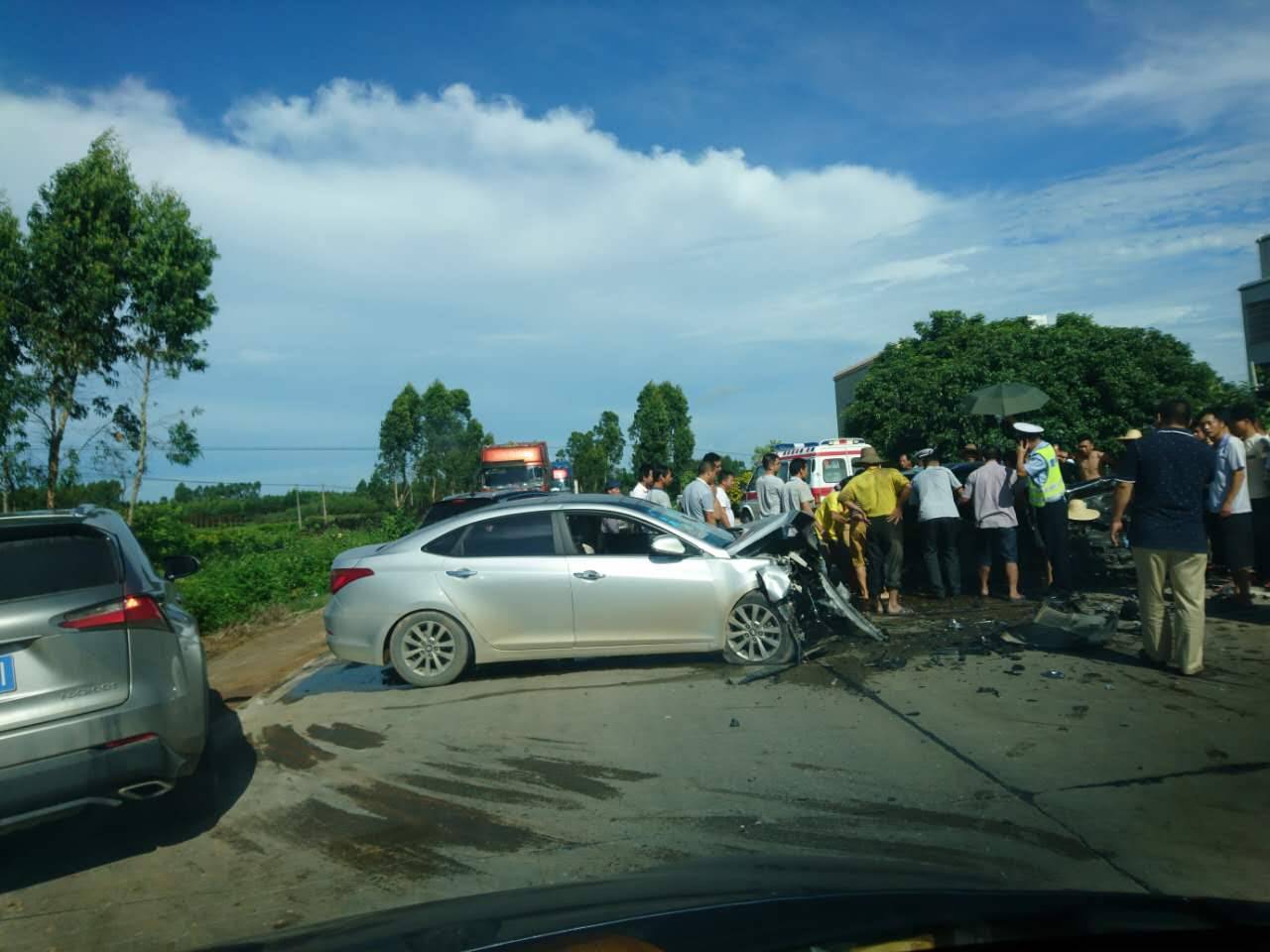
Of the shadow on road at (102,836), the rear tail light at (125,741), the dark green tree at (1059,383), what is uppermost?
the dark green tree at (1059,383)

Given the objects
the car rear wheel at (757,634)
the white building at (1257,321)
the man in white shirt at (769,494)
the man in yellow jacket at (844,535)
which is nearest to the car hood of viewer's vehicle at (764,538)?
the car rear wheel at (757,634)

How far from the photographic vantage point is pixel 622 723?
7238mm

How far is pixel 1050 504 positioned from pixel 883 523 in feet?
5.71

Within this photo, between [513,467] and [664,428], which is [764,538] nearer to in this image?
[513,467]

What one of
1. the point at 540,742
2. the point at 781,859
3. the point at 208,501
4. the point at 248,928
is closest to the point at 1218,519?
the point at 540,742

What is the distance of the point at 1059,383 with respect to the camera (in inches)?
1190

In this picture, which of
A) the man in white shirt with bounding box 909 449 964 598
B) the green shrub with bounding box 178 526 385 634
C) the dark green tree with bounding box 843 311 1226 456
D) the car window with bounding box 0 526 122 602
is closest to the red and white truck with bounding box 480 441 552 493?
the green shrub with bounding box 178 526 385 634

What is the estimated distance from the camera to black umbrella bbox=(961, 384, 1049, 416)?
14180 millimetres

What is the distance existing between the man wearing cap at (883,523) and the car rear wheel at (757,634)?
2.70m

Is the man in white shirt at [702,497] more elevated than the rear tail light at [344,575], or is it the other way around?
the man in white shirt at [702,497]

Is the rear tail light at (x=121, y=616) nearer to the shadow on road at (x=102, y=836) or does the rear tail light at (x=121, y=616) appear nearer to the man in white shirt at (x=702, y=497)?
the shadow on road at (x=102, y=836)

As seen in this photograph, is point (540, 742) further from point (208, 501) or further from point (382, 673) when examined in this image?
point (208, 501)

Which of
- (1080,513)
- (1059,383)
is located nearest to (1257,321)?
(1059,383)

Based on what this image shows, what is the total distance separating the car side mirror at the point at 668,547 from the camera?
8.82m
